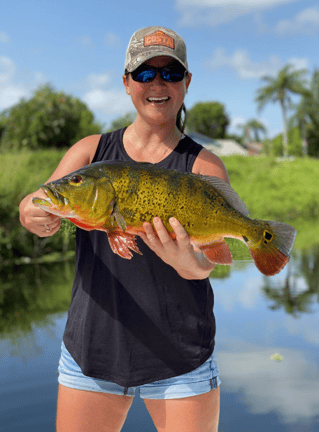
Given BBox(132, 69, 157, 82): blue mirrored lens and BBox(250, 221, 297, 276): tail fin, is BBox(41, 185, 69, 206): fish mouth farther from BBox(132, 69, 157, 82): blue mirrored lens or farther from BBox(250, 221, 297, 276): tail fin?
BBox(250, 221, 297, 276): tail fin

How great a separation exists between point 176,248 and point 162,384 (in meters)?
0.76

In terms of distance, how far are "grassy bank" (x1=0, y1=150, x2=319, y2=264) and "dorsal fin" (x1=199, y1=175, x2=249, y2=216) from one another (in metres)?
6.98

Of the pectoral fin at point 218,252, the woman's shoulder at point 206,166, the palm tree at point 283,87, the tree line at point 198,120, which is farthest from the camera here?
the palm tree at point 283,87

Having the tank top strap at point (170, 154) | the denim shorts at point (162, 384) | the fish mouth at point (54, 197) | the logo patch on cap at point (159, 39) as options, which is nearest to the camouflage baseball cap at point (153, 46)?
the logo patch on cap at point (159, 39)

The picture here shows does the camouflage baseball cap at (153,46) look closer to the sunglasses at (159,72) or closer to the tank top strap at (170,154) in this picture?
the sunglasses at (159,72)

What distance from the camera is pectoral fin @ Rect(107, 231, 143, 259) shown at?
2.17m

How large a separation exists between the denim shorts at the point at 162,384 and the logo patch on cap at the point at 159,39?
1.73 meters

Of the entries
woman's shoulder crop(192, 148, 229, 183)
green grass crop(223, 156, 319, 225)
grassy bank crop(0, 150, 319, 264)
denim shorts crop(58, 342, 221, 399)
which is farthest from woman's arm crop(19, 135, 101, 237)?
green grass crop(223, 156, 319, 225)

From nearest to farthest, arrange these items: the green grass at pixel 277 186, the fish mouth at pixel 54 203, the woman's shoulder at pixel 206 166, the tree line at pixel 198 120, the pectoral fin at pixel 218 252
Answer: the fish mouth at pixel 54 203 → the pectoral fin at pixel 218 252 → the woman's shoulder at pixel 206 166 → the green grass at pixel 277 186 → the tree line at pixel 198 120

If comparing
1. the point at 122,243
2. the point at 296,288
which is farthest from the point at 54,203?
the point at 296,288

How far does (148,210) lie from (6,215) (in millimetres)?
11989

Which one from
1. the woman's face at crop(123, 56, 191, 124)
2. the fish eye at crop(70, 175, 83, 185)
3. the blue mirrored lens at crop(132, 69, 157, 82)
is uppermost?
the blue mirrored lens at crop(132, 69, 157, 82)

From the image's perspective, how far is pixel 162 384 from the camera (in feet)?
7.92

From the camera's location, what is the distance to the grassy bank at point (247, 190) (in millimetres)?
13430
